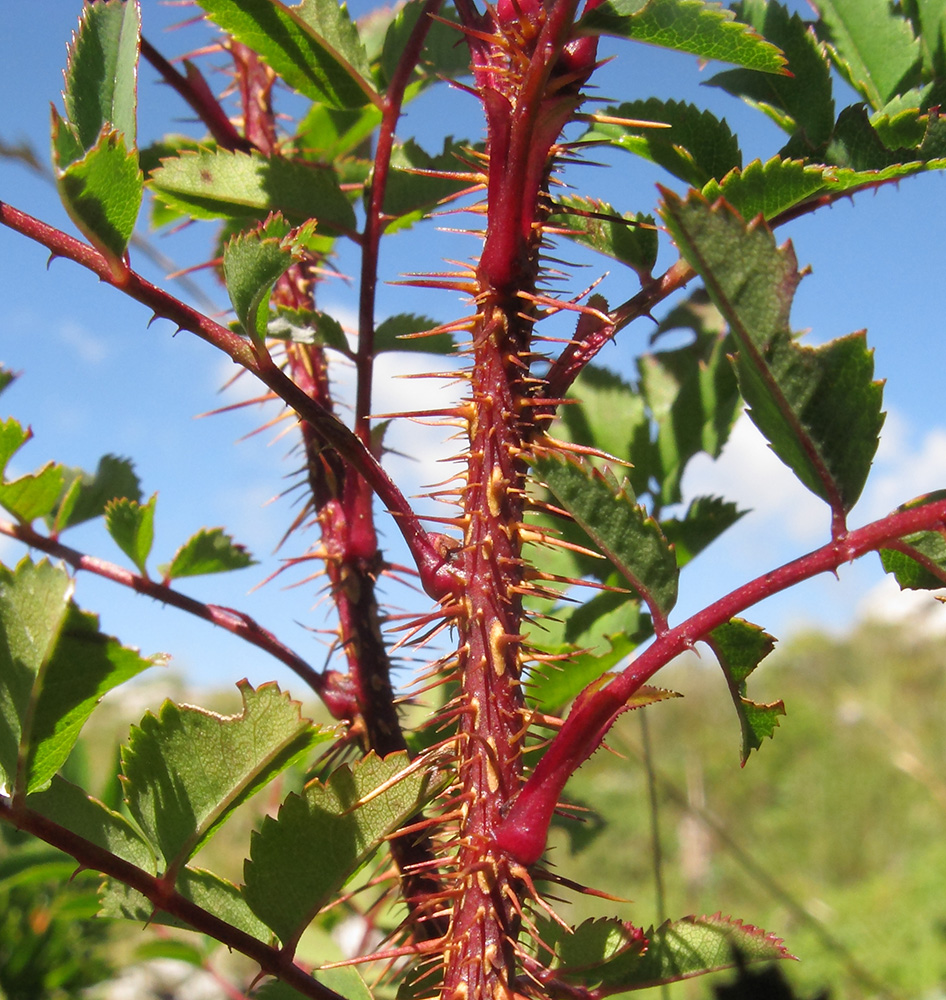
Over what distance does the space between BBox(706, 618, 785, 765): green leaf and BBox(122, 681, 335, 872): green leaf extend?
0.78 feet

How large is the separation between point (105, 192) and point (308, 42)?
0.29m

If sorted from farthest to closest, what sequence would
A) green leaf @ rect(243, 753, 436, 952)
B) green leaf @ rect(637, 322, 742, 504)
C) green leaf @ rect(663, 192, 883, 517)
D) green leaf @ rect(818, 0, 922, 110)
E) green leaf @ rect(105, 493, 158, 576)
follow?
green leaf @ rect(637, 322, 742, 504)
green leaf @ rect(105, 493, 158, 576)
green leaf @ rect(818, 0, 922, 110)
green leaf @ rect(243, 753, 436, 952)
green leaf @ rect(663, 192, 883, 517)

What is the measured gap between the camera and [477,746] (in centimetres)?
56

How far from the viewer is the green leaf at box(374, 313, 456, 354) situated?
0.82m

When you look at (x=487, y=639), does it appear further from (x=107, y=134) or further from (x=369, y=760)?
(x=107, y=134)

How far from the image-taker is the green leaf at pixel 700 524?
0.88 m

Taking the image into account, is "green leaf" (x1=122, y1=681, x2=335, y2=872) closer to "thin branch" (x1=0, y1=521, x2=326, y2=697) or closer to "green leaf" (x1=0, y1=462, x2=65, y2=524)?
"thin branch" (x1=0, y1=521, x2=326, y2=697)

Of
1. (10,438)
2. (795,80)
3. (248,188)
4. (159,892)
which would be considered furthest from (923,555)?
(10,438)

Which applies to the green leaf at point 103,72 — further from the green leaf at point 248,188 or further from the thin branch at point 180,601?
the thin branch at point 180,601

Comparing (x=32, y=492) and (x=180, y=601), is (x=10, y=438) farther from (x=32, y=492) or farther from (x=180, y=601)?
(x=180, y=601)

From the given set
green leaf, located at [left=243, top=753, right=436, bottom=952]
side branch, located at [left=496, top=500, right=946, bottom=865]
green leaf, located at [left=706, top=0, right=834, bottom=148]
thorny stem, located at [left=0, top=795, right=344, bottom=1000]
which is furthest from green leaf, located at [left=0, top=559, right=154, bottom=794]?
green leaf, located at [left=706, top=0, right=834, bottom=148]

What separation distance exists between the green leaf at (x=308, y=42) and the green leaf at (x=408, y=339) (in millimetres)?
188

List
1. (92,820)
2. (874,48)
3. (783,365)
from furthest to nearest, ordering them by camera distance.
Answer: (874,48) < (92,820) < (783,365)

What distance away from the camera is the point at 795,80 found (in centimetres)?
64
